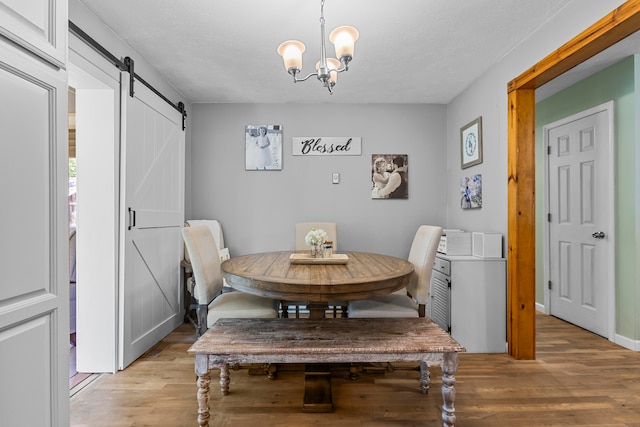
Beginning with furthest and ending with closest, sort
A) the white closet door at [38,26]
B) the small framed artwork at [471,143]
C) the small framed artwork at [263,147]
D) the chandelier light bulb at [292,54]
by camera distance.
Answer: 1. the small framed artwork at [263,147]
2. the small framed artwork at [471,143]
3. the chandelier light bulb at [292,54]
4. the white closet door at [38,26]

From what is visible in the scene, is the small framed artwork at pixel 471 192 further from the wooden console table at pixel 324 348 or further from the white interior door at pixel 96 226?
the white interior door at pixel 96 226

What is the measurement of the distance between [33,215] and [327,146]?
→ 317 centimetres

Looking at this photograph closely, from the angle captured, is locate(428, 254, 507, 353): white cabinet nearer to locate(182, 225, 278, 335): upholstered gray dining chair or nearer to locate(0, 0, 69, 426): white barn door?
locate(182, 225, 278, 335): upholstered gray dining chair

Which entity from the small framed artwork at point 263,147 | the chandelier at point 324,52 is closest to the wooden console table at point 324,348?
the chandelier at point 324,52

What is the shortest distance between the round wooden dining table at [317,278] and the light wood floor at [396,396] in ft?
1.87

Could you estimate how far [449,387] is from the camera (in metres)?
1.63

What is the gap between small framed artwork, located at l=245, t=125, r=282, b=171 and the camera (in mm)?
4012

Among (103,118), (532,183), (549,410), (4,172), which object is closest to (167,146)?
(103,118)

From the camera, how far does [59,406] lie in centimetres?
124

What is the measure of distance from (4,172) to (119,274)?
166cm

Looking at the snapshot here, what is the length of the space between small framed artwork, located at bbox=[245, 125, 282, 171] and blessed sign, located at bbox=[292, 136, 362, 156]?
0.21 m

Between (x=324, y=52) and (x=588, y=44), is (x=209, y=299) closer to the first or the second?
(x=324, y=52)

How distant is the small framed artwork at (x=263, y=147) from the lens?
4.01 meters

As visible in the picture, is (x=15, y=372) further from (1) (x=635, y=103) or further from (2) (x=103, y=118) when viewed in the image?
(1) (x=635, y=103)
